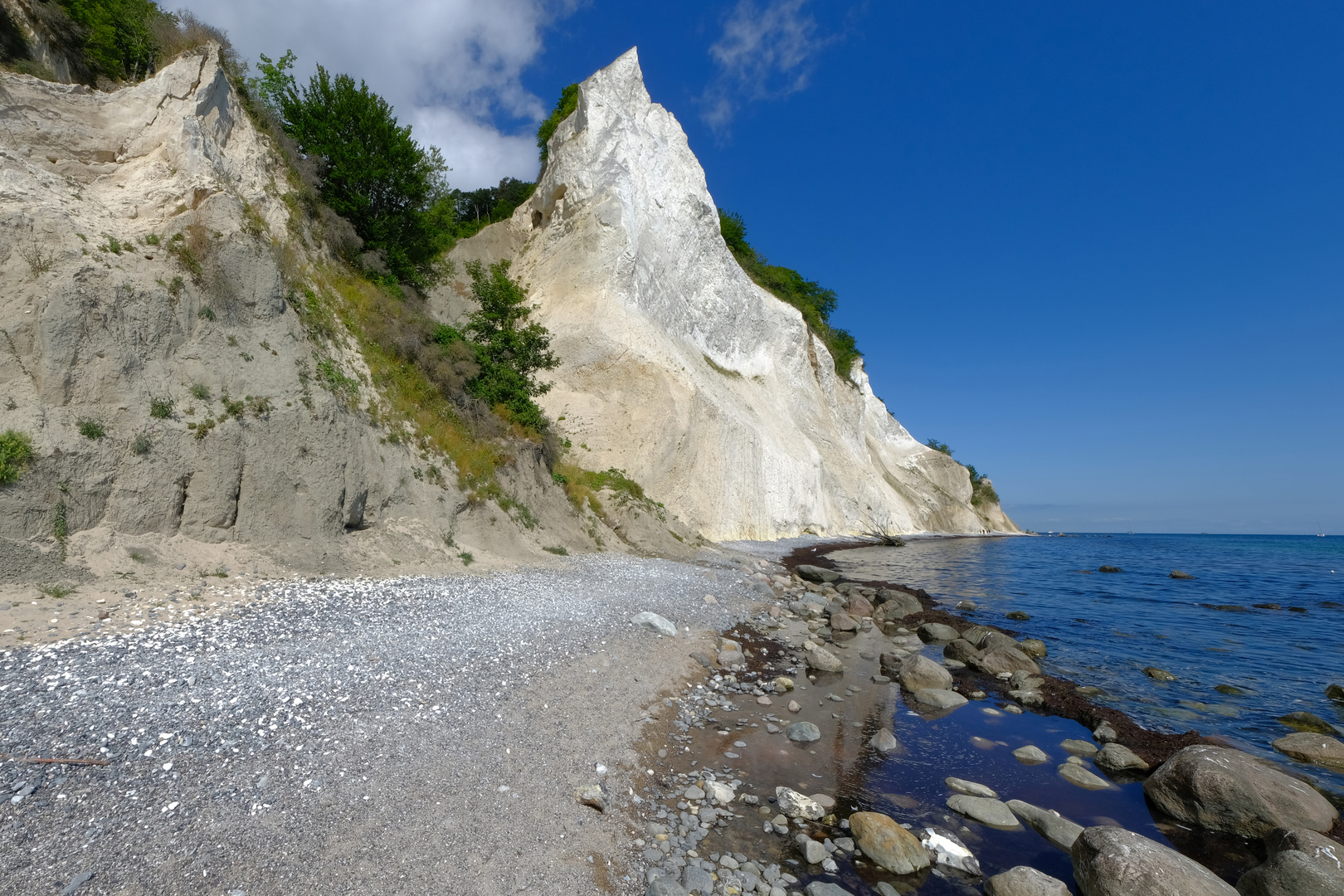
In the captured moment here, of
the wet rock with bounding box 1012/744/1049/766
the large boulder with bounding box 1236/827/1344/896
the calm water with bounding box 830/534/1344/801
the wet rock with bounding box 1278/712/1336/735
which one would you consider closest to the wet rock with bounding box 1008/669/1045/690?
the calm water with bounding box 830/534/1344/801

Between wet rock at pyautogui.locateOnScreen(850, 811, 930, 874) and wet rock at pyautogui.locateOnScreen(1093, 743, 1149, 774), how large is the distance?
12.5ft

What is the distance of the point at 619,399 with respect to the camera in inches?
1067

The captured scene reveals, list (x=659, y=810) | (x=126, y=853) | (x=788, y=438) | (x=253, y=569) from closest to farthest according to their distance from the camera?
(x=126, y=853)
(x=659, y=810)
(x=253, y=569)
(x=788, y=438)

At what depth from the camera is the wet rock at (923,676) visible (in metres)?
10.2

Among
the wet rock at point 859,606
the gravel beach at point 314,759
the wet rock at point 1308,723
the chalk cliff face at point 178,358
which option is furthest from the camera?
the wet rock at point 859,606

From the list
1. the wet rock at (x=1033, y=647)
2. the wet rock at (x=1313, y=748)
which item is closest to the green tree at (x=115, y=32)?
the wet rock at (x=1033, y=647)

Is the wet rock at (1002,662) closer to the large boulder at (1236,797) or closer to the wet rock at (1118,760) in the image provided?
the wet rock at (1118,760)

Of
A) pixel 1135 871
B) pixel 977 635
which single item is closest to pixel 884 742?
pixel 1135 871

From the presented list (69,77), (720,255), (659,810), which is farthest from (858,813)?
(720,255)

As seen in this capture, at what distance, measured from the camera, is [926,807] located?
6.37 metres

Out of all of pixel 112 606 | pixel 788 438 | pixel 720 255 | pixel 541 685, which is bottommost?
pixel 541 685

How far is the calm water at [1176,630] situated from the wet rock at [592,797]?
332 inches

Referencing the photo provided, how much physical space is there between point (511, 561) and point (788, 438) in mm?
25804

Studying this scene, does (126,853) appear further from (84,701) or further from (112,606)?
(112,606)
